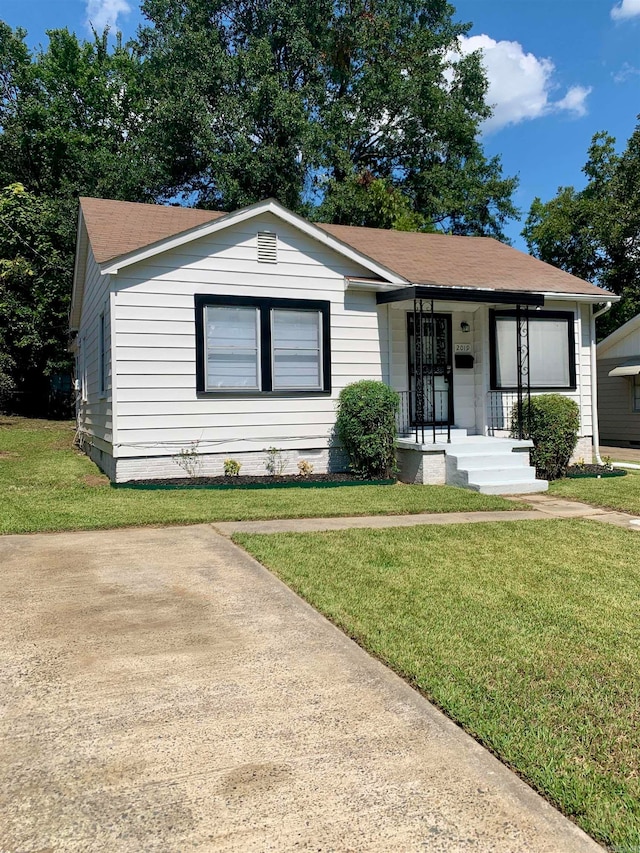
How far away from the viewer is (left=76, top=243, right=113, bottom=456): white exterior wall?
10328 mm

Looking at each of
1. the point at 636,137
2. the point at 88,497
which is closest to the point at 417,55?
the point at 636,137

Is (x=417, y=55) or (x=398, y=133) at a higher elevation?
(x=417, y=55)

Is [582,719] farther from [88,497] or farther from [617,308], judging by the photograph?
[617,308]

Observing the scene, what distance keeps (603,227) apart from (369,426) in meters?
20.7

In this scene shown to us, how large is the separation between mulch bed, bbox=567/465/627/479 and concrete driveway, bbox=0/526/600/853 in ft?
27.9

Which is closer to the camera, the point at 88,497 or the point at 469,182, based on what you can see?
the point at 88,497

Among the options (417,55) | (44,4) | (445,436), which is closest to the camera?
(445,436)

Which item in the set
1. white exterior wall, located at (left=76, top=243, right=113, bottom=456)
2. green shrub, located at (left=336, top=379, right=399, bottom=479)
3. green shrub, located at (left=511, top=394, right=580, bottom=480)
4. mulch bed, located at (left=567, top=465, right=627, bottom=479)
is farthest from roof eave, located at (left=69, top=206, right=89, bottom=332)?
mulch bed, located at (left=567, top=465, right=627, bottom=479)

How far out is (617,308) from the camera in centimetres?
2764

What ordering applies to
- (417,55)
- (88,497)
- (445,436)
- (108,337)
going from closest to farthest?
(88,497), (108,337), (445,436), (417,55)

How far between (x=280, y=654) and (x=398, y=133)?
2688 centimetres

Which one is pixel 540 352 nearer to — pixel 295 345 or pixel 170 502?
pixel 295 345

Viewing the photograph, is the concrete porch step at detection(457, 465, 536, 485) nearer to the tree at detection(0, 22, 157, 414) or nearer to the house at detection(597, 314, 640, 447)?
the house at detection(597, 314, 640, 447)

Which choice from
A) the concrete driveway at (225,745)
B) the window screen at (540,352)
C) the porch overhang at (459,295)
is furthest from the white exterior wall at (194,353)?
the concrete driveway at (225,745)
